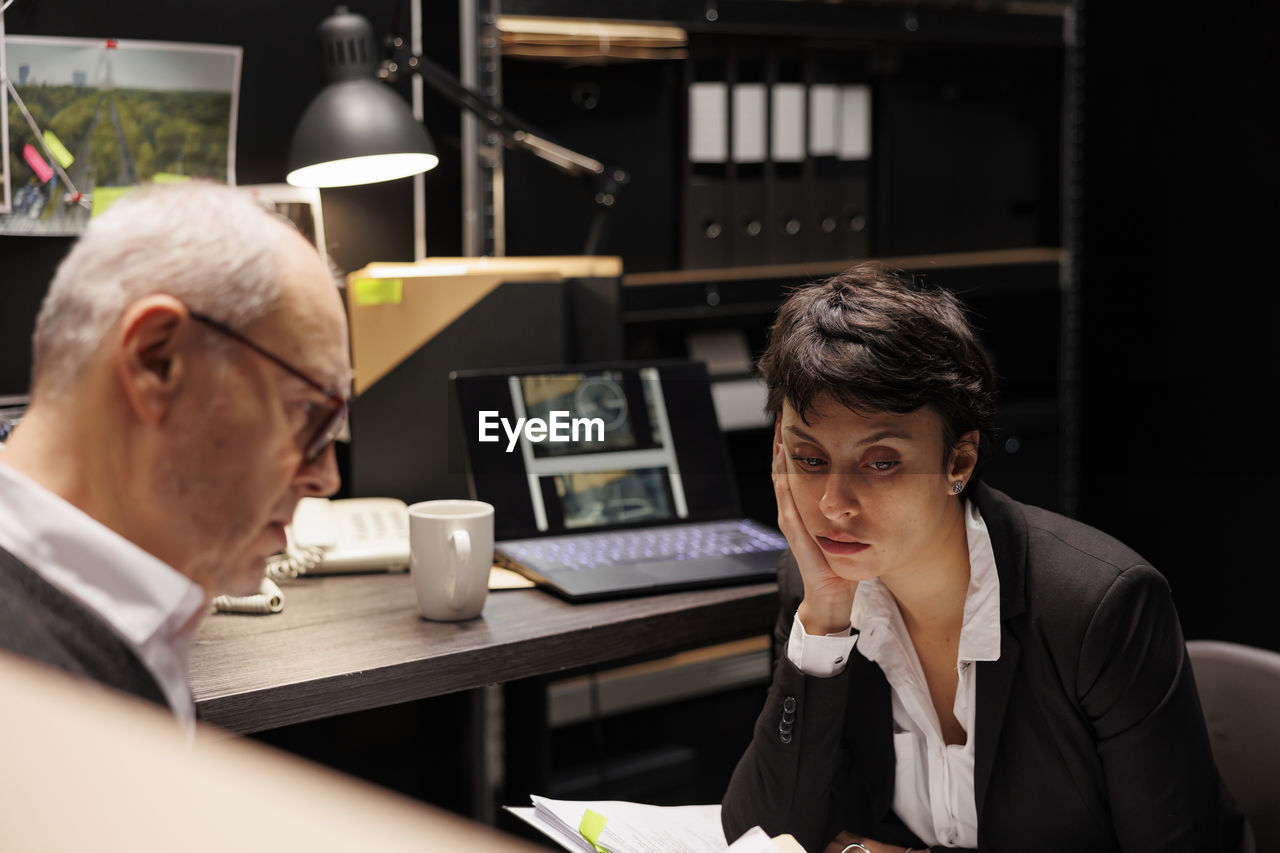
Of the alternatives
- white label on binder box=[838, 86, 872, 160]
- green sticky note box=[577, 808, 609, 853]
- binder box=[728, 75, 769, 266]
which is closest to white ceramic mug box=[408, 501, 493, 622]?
green sticky note box=[577, 808, 609, 853]

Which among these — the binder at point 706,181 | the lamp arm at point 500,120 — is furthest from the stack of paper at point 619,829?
the binder at point 706,181

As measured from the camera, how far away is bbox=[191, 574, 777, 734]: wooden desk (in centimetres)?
118

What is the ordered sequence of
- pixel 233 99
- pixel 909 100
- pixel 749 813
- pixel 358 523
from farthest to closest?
pixel 909 100 → pixel 233 99 → pixel 358 523 → pixel 749 813

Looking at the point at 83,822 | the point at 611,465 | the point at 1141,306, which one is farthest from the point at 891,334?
the point at 1141,306

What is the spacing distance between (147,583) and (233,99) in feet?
4.35

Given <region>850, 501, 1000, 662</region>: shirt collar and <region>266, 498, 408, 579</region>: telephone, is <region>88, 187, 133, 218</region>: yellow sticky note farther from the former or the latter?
<region>850, 501, 1000, 662</region>: shirt collar

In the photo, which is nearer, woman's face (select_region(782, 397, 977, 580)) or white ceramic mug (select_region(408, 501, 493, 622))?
woman's face (select_region(782, 397, 977, 580))

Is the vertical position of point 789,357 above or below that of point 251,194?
below

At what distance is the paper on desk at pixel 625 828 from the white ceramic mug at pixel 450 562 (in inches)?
10.4

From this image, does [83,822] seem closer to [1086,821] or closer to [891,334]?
[891,334]

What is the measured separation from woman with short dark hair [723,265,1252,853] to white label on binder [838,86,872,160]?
1298 millimetres

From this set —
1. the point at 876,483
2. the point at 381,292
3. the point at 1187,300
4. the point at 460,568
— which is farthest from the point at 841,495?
the point at 1187,300

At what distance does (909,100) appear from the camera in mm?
2549

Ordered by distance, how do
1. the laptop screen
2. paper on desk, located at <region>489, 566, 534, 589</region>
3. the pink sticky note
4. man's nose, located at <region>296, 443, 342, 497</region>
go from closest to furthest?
man's nose, located at <region>296, 443, 342, 497</region> → paper on desk, located at <region>489, 566, 534, 589</region> → the laptop screen → the pink sticky note
